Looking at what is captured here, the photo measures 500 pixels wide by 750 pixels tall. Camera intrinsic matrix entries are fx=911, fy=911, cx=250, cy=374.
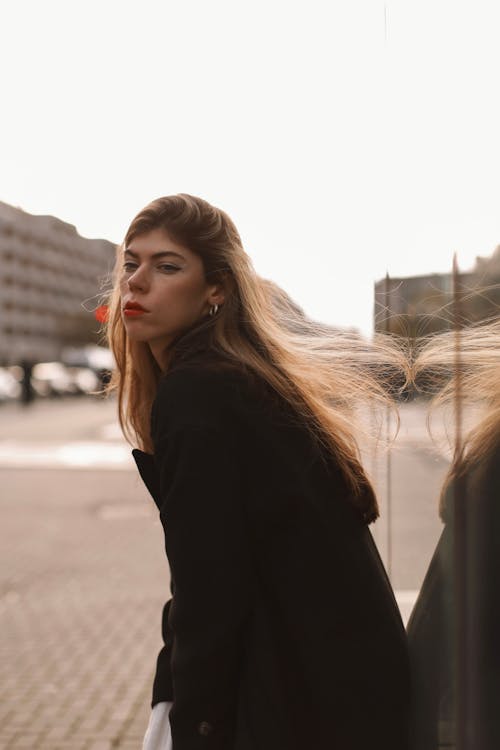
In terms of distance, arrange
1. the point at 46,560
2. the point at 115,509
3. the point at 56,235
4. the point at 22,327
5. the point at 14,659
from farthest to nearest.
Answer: the point at 56,235
the point at 22,327
the point at 115,509
the point at 46,560
the point at 14,659

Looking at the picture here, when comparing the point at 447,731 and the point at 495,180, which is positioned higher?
the point at 495,180

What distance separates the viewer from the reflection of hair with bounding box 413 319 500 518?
1717 millimetres

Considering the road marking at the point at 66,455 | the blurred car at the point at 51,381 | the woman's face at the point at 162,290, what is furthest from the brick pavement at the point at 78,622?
the blurred car at the point at 51,381

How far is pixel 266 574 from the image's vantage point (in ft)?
5.24

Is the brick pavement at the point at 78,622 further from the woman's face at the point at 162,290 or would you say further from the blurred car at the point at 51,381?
the blurred car at the point at 51,381

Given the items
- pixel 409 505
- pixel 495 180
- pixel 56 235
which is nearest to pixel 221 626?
pixel 495 180

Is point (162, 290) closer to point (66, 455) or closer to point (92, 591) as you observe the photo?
point (92, 591)

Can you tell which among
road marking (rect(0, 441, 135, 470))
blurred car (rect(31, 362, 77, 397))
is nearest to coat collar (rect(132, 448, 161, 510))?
road marking (rect(0, 441, 135, 470))

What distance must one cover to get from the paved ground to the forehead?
0.67 meters

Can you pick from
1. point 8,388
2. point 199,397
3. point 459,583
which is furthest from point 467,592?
point 8,388

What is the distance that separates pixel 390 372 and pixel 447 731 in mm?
808

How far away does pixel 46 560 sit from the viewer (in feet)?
24.8

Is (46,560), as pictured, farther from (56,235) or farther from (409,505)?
(56,235)

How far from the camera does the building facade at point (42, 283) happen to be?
100875 mm
